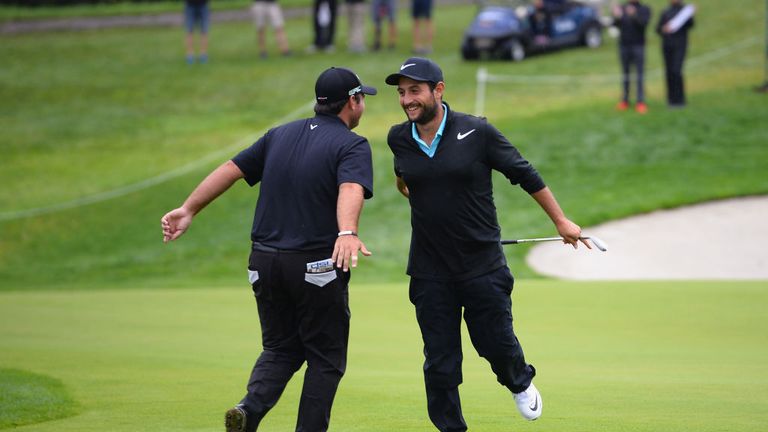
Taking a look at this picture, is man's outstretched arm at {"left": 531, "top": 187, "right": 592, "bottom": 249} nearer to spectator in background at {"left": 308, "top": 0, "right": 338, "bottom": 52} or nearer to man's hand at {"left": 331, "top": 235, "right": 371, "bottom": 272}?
man's hand at {"left": 331, "top": 235, "right": 371, "bottom": 272}

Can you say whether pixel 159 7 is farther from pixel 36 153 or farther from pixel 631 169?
pixel 631 169

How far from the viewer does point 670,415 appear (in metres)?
7.32

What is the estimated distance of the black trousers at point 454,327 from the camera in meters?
6.88

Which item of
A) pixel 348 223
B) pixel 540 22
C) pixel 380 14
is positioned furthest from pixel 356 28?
pixel 348 223

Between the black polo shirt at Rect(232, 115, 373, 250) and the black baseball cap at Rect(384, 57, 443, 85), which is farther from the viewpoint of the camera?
the black baseball cap at Rect(384, 57, 443, 85)

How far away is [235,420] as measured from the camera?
254 inches

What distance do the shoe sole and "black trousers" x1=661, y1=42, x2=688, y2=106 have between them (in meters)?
17.6

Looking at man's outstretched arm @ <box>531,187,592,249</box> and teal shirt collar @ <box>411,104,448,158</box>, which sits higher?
teal shirt collar @ <box>411,104,448,158</box>

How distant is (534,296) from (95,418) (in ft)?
22.0

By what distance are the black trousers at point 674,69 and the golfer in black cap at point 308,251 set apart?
54.8 feet

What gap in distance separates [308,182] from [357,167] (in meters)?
0.30

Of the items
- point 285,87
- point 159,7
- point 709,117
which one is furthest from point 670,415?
point 159,7

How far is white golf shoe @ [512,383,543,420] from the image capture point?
7.07 metres

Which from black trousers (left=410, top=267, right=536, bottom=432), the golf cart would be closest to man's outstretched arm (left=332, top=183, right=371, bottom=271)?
black trousers (left=410, top=267, right=536, bottom=432)
